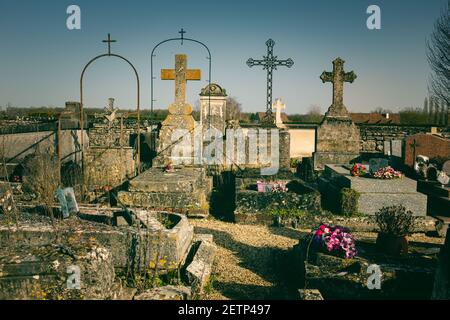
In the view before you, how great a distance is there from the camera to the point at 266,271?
19.8ft

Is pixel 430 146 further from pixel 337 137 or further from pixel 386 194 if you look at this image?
pixel 386 194

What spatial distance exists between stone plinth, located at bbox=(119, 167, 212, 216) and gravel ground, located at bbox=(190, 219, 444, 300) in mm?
399

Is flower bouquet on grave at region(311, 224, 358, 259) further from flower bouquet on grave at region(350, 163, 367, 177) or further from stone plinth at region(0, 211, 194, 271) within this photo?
flower bouquet on grave at region(350, 163, 367, 177)

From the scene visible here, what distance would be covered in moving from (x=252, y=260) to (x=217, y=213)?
282 centimetres

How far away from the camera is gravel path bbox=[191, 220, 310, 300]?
527cm

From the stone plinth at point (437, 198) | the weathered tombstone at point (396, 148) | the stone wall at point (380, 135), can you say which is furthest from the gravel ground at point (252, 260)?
the stone wall at point (380, 135)

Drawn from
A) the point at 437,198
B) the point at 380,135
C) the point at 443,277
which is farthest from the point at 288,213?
the point at 380,135

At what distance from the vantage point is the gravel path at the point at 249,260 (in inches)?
207

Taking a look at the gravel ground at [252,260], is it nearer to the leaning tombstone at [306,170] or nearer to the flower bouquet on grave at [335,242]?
the flower bouquet on grave at [335,242]

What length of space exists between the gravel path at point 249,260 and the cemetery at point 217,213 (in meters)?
0.03

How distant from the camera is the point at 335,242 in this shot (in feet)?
17.4

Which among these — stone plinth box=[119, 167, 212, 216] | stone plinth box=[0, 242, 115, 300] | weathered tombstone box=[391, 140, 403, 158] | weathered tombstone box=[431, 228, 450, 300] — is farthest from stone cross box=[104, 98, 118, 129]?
weathered tombstone box=[431, 228, 450, 300]
